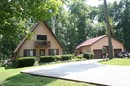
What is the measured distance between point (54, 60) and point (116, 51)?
749 inches

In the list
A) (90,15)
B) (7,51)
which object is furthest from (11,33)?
(90,15)

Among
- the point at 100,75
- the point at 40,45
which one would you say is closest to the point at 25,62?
the point at 40,45

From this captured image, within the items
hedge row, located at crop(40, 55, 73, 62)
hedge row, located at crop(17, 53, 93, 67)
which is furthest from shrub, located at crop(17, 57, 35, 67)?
hedge row, located at crop(40, 55, 73, 62)

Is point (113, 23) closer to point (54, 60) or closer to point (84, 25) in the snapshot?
point (84, 25)

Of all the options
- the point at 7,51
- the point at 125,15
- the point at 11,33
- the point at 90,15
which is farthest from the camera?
the point at 90,15

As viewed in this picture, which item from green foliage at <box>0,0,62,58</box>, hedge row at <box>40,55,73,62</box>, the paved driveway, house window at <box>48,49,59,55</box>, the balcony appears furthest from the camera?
house window at <box>48,49,59,55</box>

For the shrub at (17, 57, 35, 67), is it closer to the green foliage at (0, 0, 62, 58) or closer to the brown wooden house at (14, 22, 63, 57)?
the brown wooden house at (14, 22, 63, 57)

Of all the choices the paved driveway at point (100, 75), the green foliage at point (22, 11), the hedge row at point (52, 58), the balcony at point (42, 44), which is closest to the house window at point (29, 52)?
the balcony at point (42, 44)

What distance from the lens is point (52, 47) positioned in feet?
143

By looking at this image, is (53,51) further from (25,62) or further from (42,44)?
(25,62)

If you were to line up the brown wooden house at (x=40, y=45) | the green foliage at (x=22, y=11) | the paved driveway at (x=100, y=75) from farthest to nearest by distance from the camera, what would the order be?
the brown wooden house at (x=40, y=45), the green foliage at (x=22, y=11), the paved driveway at (x=100, y=75)

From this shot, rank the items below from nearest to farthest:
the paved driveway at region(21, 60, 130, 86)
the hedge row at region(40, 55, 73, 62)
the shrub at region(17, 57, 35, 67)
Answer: the paved driveway at region(21, 60, 130, 86) < the shrub at region(17, 57, 35, 67) < the hedge row at region(40, 55, 73, 62)

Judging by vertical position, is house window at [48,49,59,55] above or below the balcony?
below

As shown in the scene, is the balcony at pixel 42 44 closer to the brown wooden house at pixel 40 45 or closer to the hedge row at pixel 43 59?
the brown wooden house at pixel 40 45
